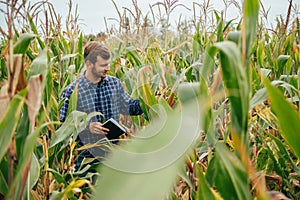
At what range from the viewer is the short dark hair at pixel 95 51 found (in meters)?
1.69

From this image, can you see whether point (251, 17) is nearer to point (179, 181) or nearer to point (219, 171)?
point (219, 171)

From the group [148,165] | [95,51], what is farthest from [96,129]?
Result: [148,165]

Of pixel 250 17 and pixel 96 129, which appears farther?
pixel 96 129

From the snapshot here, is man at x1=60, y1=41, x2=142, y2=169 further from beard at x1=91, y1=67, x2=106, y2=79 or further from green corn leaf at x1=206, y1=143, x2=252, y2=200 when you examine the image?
green corn leaf at x1=206, y1=143, x2=252, y2=200

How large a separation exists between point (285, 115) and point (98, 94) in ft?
4.46

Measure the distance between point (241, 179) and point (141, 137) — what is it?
15 cm

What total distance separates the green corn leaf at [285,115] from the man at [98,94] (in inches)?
44.4

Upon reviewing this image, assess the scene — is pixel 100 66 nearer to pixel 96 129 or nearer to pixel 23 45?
pixel 96 129

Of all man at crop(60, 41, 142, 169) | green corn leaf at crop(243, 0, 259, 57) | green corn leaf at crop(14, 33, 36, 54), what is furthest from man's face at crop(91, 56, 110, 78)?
green corn leaf at crop(243, 0, 259, 57)

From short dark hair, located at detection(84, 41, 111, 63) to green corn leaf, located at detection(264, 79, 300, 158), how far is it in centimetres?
124

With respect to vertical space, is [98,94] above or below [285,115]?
below

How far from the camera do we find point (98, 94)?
5.82ft

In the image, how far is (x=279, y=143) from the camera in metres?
0.95

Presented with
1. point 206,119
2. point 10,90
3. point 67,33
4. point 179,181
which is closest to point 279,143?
point 179,181
